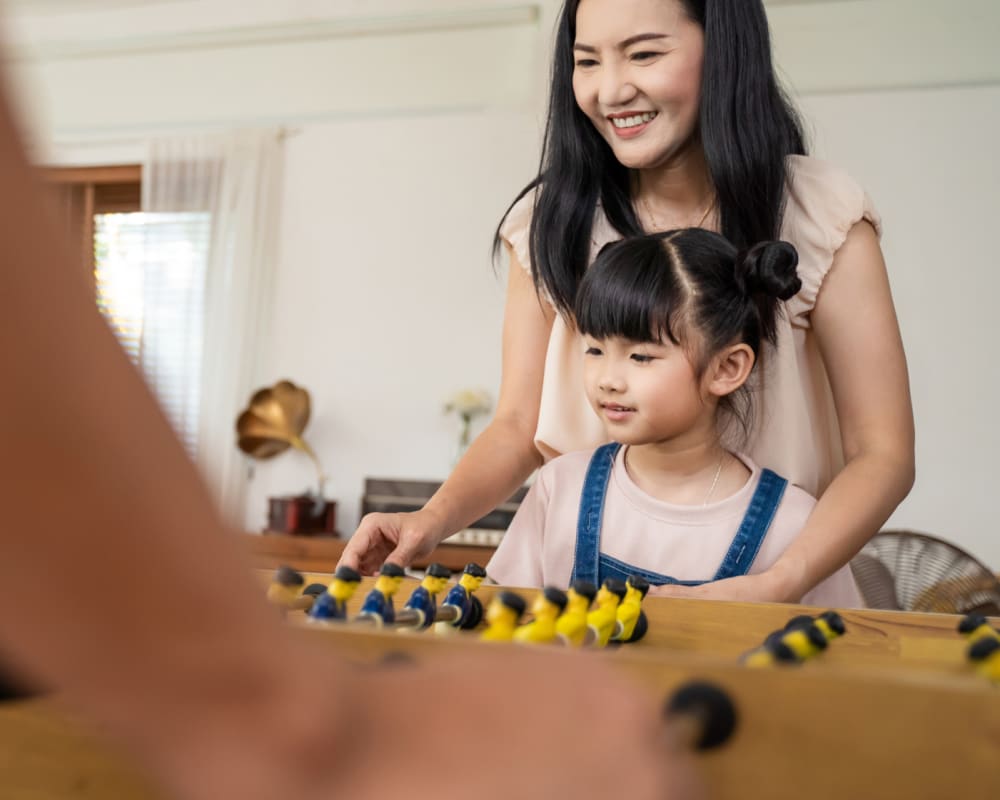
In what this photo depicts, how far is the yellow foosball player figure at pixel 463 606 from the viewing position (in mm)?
874

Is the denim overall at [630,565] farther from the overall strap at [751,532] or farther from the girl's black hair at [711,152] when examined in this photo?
the girl's black hair at [711,152]

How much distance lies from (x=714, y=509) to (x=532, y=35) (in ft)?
12.4

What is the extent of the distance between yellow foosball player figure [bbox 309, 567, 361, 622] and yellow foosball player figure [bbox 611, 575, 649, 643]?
23cm

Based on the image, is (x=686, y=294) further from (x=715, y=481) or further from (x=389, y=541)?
(x=389, y=541)

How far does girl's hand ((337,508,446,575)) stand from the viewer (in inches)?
47.2

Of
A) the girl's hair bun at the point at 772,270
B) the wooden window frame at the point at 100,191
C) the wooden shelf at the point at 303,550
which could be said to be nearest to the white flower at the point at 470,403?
the wooden shelf at the point at 303,550

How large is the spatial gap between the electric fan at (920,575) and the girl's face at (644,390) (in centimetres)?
170

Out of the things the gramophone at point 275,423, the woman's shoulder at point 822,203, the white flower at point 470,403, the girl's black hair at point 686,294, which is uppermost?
the woman's shoulder at point 822,203

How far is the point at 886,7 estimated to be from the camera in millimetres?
4227

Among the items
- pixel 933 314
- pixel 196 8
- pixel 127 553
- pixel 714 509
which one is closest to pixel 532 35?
pixel 196 8

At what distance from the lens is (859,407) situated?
4.63 ft

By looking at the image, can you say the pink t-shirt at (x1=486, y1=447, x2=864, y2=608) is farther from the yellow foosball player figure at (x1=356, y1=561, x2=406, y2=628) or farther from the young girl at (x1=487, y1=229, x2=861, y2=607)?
the yellow foosball player figure at (x1=356, y1=561, x2=406, y2=628)

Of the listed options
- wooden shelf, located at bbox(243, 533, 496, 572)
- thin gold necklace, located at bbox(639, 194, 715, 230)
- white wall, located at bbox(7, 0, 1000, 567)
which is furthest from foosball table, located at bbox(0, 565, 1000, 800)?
white wall, located at bbox(7, 0, 1000, 567)

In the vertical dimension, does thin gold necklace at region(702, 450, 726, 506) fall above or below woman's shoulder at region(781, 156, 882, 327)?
below
